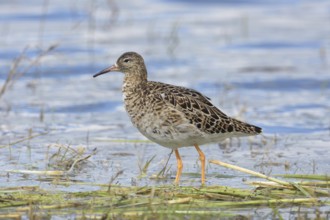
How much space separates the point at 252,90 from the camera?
14219 mm

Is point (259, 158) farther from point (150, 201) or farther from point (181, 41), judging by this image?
point (181, 41)

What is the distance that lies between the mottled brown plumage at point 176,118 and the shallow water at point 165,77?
439 mm

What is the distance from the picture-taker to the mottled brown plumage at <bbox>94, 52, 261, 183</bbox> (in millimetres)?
8125

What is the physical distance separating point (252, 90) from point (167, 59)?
2393 millimetres

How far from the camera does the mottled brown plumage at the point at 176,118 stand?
812cm

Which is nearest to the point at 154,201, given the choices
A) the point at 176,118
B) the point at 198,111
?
the point at 176,118

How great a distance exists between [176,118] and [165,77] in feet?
21.5

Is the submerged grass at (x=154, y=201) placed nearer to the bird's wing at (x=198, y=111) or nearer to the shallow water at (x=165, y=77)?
the shallow water at (x=165, y=77)

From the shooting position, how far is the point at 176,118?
26.6 feet

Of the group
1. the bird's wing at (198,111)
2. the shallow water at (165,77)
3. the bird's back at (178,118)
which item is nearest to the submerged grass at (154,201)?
the shallow water at (165,77)

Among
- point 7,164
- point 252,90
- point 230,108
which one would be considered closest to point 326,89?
point 252,90

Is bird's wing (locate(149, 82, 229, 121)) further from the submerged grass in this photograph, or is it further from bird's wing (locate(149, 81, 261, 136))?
the submerged grass

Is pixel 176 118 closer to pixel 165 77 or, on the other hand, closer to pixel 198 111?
pixel 198 111

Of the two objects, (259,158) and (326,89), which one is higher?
(326,89)
